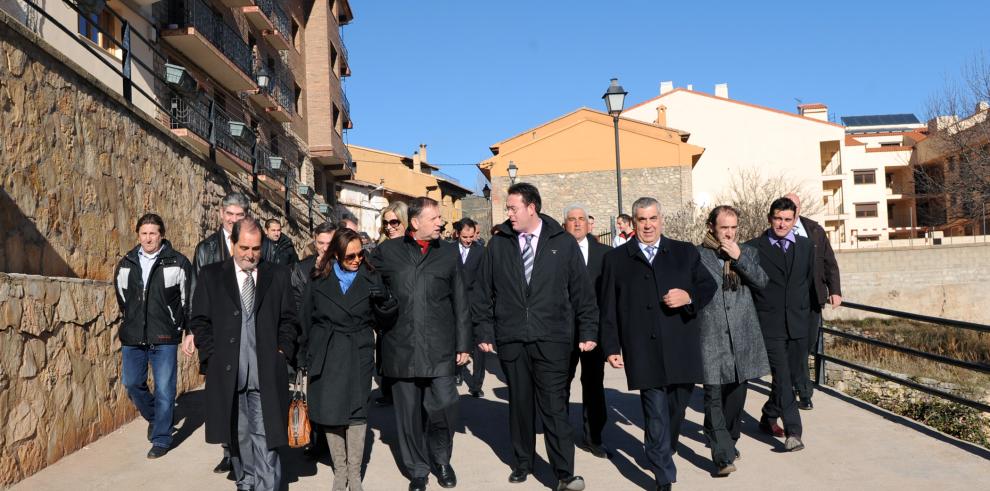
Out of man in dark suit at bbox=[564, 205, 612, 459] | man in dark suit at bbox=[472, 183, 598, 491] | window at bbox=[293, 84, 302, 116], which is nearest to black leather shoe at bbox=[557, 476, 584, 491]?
man in dark suit at bbox=[472, 183, 598, 491]

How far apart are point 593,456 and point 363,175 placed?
5412 cm

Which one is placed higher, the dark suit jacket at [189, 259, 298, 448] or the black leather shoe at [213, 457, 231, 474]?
the dark suit jacket at [189, 259, 298, 448]

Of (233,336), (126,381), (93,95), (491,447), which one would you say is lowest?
(491,447)

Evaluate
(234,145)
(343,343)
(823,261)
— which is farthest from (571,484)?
(234,145)

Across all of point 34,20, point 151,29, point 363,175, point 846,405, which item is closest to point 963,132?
point 846,405

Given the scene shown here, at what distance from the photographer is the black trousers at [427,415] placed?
5535mm

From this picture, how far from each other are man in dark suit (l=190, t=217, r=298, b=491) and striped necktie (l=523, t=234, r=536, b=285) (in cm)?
174

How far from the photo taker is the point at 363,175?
58.9 metres

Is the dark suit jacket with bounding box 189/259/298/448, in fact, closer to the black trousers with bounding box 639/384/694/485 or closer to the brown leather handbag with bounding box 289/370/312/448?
the brown leather handbag with bounding box 289/370/312/448

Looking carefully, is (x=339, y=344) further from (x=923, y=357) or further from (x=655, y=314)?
(x=923, y=357)

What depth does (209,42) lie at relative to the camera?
20.7m

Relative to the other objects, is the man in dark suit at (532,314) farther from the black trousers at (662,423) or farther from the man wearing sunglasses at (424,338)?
the black trousers at (662,423)

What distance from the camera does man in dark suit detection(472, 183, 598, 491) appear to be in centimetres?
552

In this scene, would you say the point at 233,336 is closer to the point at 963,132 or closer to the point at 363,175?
the point at 963,132
